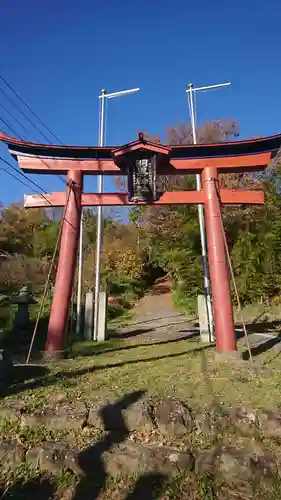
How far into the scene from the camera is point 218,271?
7.84 metres

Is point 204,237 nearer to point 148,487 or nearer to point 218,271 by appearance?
point 218,271

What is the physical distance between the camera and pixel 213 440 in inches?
165

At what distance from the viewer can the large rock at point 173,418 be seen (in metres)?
4.29

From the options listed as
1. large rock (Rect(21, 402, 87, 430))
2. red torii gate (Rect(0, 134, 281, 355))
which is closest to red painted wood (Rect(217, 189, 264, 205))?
red torii gate (Rect(0, 134, 281, 355))

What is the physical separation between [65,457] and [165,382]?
227 centimetres

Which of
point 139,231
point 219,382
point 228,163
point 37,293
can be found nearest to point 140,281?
point 139,231

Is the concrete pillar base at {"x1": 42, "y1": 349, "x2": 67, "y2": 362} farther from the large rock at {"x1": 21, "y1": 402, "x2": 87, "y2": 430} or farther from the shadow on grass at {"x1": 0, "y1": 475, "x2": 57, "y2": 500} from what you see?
the shadow on grass at {"x1": 0, "y1": 475, "x2": 57, "y2": 500}

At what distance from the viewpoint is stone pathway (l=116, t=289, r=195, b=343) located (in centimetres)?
1111

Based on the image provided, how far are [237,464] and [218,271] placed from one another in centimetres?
457

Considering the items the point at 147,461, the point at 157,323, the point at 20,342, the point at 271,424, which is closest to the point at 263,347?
the point at 271,424

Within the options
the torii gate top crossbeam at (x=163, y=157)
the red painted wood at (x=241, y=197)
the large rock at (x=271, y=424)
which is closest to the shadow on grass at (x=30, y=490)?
the large rock at (x=271, y=424)

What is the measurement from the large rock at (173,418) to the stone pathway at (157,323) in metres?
5.41

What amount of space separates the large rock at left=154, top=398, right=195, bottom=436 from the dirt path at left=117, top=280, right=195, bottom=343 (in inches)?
214

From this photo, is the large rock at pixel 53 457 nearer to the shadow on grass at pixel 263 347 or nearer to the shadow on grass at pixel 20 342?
the shadow on grass at pixel 20 342
